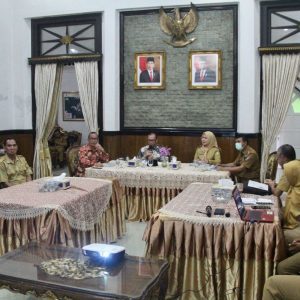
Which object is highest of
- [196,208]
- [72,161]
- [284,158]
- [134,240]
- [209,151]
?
[284,158]

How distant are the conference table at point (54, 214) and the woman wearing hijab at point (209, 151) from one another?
7.24ft

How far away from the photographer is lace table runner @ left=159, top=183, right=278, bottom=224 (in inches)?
123

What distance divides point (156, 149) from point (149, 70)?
1517 millimetres

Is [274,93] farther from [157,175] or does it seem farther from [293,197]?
[293,197]

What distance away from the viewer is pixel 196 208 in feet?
11.2

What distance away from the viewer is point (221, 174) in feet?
17.6

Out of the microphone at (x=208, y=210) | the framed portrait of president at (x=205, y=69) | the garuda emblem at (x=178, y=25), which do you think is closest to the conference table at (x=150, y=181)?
the framed portrait of president at (x=205, y=69)

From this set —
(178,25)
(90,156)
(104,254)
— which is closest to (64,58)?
(178,25)

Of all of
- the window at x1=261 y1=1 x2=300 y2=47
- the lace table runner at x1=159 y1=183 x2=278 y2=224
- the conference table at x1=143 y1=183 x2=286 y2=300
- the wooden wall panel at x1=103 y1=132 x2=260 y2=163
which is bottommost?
the conference table at x1=143 y1=183 x2=286 y2=300

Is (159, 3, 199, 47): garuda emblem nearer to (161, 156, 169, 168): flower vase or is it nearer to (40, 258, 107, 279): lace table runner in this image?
(161, 156, 169, 168): flower vase

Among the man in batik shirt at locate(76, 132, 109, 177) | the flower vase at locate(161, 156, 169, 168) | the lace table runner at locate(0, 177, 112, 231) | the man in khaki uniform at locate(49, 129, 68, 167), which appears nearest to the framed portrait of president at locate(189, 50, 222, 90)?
the flower vase at locate(161, 156, 169, 168)

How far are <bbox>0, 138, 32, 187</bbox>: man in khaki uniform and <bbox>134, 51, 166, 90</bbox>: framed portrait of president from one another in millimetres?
2838

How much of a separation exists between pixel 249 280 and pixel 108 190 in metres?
1.94

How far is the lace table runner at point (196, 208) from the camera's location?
313cm
